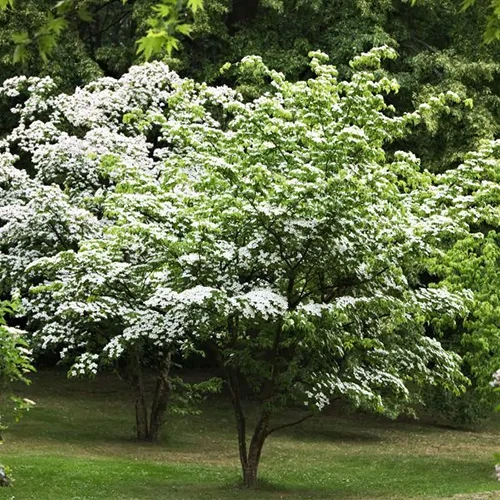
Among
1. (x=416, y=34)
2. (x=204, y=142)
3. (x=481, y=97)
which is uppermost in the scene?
(x=416, y=34)

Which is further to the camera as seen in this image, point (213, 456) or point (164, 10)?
point (213, 456)

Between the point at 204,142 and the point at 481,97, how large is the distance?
12.7m

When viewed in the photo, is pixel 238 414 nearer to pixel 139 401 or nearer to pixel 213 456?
pixel 213 456

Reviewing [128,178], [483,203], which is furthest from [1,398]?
[483,203]

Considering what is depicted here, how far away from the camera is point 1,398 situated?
76.8 feet

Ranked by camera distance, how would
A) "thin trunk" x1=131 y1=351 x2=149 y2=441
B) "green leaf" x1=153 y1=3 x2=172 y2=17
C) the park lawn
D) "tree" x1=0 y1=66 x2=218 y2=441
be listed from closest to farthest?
"green leaf" x1=153 y1=3 x2=172 y2=17
the park lawn
"tree" x1=0 y1=66 x2=218 y2=441
"thin trunk" x1=131 y1=351 x2=149 y2=441

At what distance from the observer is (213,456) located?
64.1ft

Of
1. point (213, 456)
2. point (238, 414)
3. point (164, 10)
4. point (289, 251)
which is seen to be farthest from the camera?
point (213, 456)

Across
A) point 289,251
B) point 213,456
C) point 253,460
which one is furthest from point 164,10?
point 213,456

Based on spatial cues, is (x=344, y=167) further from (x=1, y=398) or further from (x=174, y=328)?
(x=1, y=398)

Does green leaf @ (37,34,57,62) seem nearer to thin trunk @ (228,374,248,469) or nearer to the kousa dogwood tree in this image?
the kousa dogwood tree

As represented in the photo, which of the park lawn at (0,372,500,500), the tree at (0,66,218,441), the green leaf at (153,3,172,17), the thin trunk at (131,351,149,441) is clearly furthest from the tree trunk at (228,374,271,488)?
the green leaf at (153,3,172,17)

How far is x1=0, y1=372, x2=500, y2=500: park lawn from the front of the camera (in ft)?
49.3

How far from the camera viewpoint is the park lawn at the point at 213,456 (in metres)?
15.0
